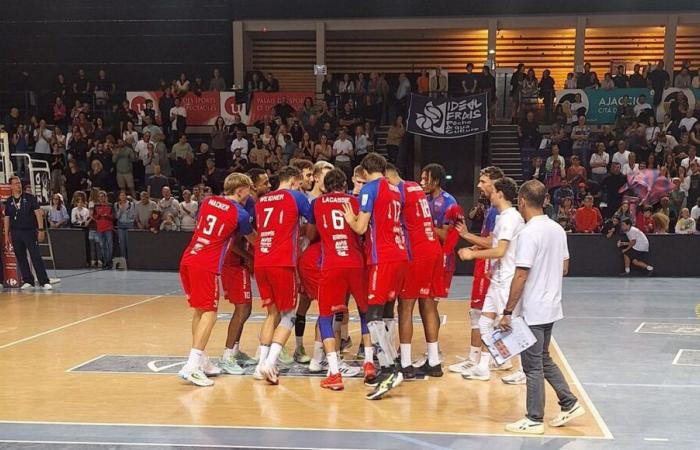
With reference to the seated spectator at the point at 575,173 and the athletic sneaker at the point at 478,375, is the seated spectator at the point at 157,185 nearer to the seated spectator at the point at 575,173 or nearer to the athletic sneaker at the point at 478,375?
the seated spectator at the point at 575,173

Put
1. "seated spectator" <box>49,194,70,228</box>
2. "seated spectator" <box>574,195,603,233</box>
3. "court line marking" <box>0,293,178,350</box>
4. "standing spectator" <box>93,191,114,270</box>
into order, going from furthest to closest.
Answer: "seated spectator" <box>49,194,70,228</box>
"standing spectator" <box>93,191,114,270</box>
"seated spectator" <box>574,195,603,233</box>
"court line marking" <box>0,293,178,350</box>

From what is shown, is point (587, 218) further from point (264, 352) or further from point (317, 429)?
point (317, 429)

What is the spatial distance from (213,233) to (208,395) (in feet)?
5.06

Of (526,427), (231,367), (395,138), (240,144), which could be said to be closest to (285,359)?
(231,367)

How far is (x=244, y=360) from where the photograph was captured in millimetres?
8031

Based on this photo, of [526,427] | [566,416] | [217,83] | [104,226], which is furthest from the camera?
[217,83]

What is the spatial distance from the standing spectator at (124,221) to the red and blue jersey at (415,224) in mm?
10711

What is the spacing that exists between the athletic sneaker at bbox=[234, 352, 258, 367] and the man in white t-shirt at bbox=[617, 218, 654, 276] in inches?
376

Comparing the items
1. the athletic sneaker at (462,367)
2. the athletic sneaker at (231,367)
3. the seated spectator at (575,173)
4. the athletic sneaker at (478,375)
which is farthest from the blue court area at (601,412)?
the seated spectator at (575,173)

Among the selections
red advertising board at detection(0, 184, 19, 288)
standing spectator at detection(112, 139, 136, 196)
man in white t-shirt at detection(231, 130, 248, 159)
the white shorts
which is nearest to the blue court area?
the white shorts

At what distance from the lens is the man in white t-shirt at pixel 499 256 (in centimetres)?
670

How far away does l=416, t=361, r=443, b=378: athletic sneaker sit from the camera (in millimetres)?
7570

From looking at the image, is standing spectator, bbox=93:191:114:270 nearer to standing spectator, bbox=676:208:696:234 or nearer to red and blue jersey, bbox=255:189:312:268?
red and blue jersey, bbox=255:189:312:268

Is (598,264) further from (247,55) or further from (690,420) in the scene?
(247,55)
